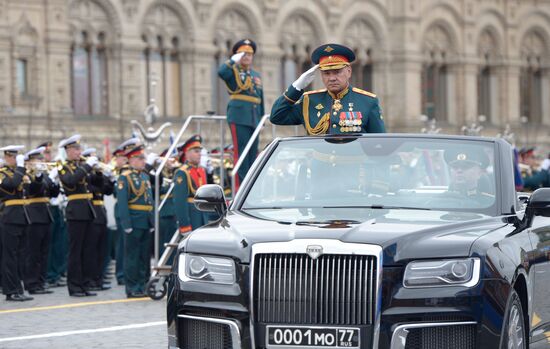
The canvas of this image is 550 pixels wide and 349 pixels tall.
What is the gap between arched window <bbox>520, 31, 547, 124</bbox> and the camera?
53.9 meters

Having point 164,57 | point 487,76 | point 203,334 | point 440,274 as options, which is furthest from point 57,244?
point 487,76

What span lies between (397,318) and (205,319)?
3.62ft

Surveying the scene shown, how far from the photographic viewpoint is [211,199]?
8320mm

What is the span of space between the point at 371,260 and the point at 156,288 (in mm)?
9280

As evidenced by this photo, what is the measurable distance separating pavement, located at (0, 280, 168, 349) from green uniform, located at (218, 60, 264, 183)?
217 cm

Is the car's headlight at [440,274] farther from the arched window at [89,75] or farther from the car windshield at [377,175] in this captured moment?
the arched window at [89,75]

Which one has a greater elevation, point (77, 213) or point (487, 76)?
point (487, 76)

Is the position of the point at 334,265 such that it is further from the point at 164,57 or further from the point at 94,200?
the point at 164,57

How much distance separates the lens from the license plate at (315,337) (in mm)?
6945

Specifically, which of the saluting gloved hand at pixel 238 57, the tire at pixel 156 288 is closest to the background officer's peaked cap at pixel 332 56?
the saluting gloved hand at pixel 238 57

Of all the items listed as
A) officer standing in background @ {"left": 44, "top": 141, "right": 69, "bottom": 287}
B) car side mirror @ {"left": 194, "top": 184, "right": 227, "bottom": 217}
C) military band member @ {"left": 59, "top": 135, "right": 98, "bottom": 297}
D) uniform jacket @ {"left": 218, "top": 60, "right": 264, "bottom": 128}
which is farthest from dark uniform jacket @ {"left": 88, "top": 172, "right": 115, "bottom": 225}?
car side mirror @ {"left": 194, "top": 184, "right": 227, "bottom": 217}

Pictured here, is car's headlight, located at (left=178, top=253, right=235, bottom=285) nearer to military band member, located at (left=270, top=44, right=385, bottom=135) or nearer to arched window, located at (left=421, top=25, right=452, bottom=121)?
military band member, located at (left=270, top=44, right=385, bottom=135)

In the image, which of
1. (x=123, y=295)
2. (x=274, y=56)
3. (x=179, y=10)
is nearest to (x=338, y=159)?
(x=123, y=295)

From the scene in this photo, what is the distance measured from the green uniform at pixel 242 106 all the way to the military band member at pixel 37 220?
2.92 metres
